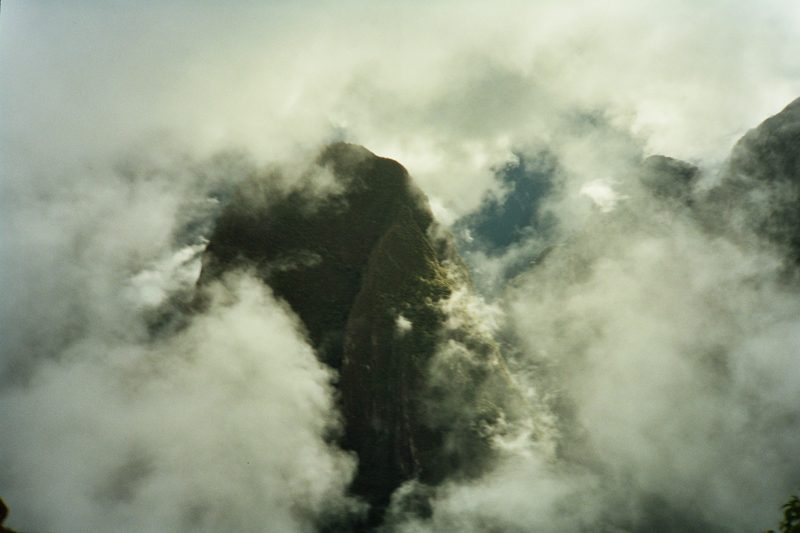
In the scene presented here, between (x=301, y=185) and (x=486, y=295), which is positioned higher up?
(x=486, y=295)

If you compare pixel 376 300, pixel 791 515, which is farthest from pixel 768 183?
pixel 791 515

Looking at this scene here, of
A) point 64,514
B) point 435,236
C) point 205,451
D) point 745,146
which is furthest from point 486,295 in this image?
point 64,514

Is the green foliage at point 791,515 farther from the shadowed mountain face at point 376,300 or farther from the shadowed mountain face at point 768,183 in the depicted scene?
the shadowed mountain face at point 768,183

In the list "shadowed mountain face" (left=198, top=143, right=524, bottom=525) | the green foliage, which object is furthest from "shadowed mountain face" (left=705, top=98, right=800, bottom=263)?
the green foliage

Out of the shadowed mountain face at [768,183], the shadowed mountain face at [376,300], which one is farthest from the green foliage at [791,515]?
the shadowed mountain face at [768,183]

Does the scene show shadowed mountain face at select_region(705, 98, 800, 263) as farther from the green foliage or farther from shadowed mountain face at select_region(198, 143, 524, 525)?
the green foliage

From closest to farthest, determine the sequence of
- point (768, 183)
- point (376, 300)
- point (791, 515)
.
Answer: point (791, 515) < point (376, 300) < point (768, 183)

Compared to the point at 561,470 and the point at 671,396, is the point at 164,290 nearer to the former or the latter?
the point at 561,470

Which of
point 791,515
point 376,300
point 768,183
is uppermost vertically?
point 768,183

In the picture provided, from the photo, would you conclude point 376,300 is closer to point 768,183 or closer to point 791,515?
point 791,515
